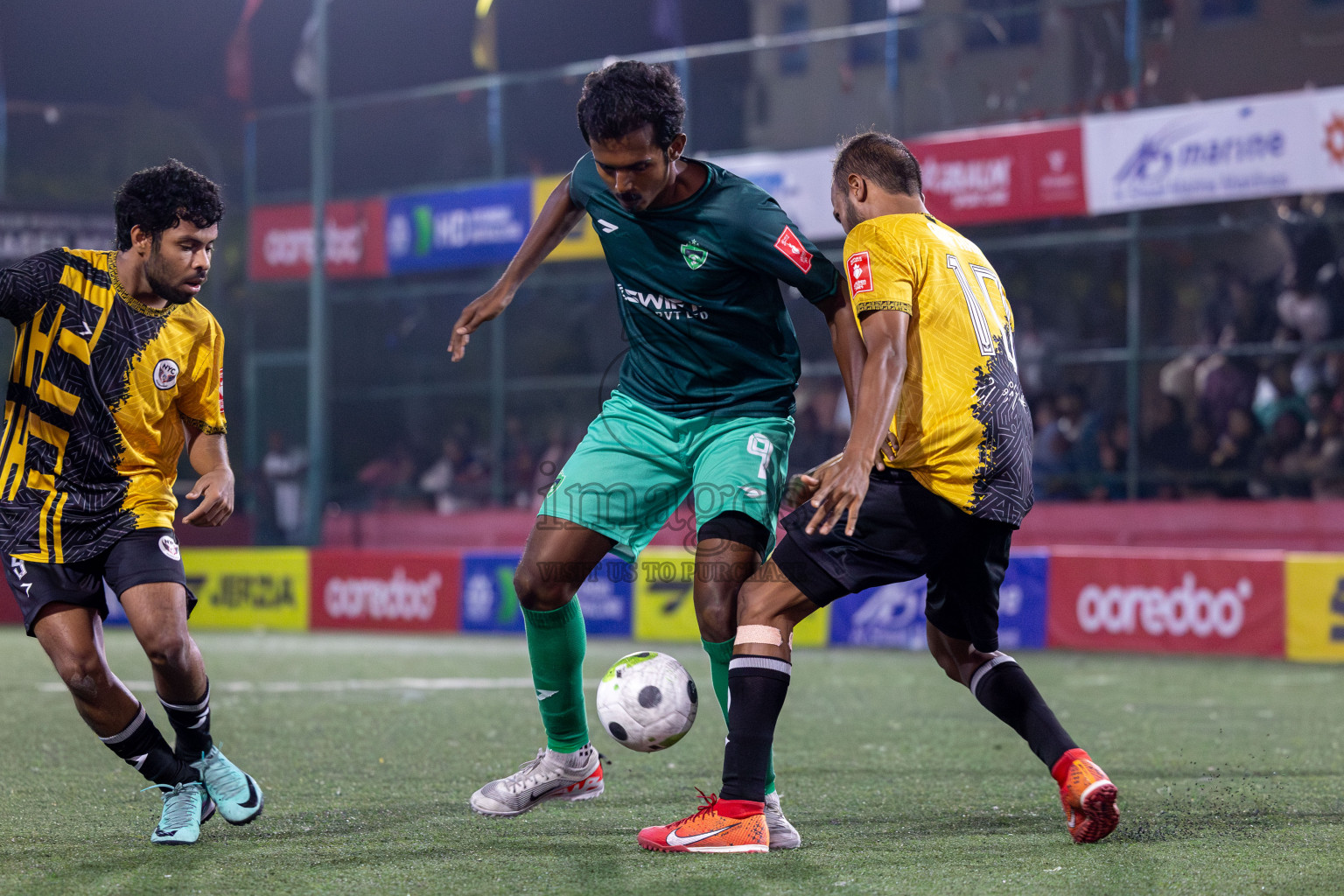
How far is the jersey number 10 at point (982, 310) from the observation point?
4.20 m

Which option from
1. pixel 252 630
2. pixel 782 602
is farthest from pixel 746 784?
pixel 252 630

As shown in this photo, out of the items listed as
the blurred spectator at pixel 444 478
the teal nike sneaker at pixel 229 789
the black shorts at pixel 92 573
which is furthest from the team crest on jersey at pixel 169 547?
the blurred spectator at pixel 444 478

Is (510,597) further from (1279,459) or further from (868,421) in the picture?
(868,421)

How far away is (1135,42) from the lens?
15648 millimetres

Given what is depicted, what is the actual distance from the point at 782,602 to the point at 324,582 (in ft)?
40.3

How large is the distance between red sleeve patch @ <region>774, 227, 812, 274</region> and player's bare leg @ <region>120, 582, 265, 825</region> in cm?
201

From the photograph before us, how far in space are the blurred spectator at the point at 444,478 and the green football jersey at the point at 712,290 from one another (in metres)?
14.6

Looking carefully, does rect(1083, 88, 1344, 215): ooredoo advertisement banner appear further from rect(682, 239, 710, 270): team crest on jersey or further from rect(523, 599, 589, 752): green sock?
rect(523, 599, 589, 752): green sock

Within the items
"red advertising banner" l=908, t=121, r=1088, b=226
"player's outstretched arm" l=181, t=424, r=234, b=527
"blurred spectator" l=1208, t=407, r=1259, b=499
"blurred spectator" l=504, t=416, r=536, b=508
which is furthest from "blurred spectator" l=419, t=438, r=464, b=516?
"player's outstretched arm" l=181, t=424, r=234, b=527

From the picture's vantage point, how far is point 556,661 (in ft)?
15.5

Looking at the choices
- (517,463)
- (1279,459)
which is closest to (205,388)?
(1279,459)

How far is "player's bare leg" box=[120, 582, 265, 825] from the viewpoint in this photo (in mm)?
4215

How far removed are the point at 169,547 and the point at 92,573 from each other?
0.75 ft

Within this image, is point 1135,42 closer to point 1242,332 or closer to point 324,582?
point 1242,332
